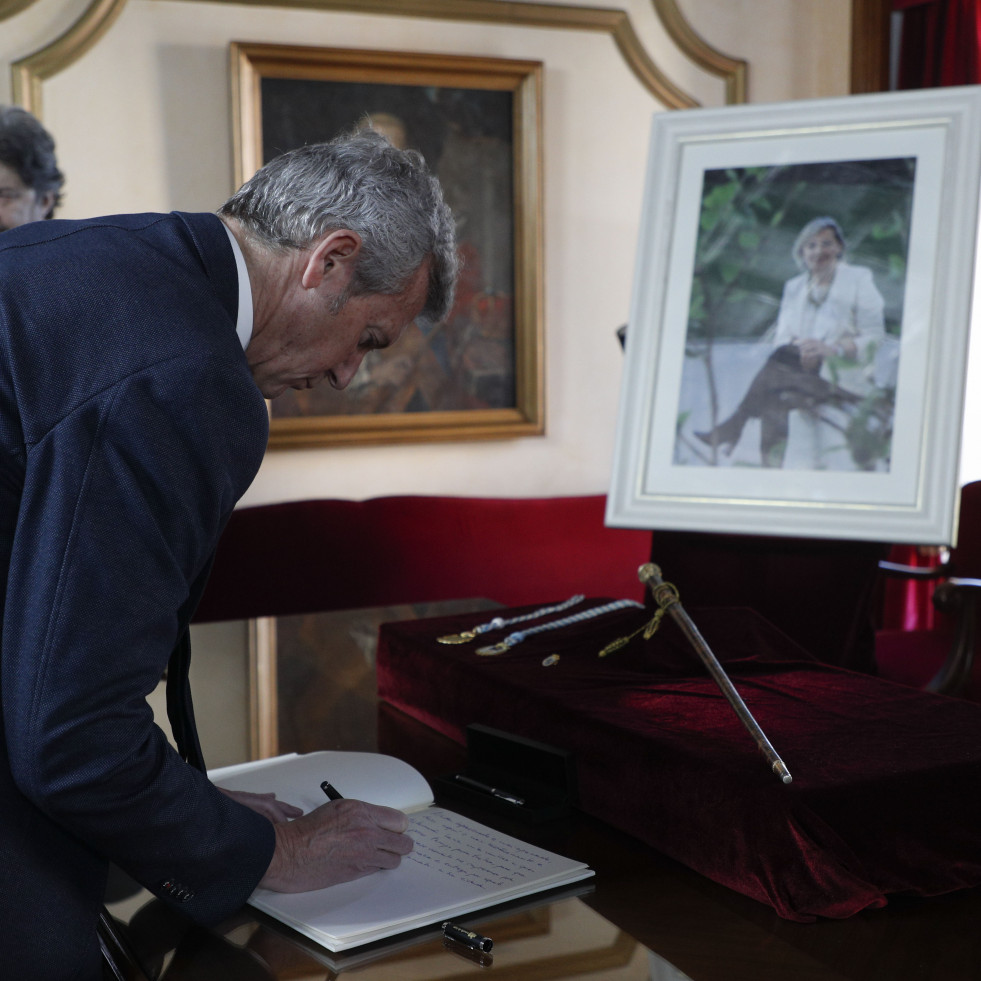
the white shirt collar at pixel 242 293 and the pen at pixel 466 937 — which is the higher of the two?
the white shirt collar at pixel 242 293

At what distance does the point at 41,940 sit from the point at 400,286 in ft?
2.58

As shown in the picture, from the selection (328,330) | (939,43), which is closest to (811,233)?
(328,330)

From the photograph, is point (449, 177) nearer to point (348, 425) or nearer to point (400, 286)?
point (348, 425)

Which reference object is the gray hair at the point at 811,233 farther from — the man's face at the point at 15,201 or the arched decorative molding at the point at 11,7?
the arched decorative molding at the point at 11,7

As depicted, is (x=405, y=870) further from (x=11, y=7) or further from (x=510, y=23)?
(x=510, y=23)

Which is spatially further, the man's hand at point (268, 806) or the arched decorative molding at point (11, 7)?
the arched decorative molding at point (11, 7)

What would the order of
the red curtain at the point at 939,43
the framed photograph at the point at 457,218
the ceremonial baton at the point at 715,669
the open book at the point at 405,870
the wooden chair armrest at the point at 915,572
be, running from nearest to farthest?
the open book at the point at 405,870 → the ceremonial baton at the point at 715,669 → the wooden chair armrest at the point at 915,572 → the framed photograph at the point at 457,218 → the red curtain at the point at 939,43

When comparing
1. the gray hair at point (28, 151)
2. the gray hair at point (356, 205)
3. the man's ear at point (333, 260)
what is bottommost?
the man's ear at point (333, 260)

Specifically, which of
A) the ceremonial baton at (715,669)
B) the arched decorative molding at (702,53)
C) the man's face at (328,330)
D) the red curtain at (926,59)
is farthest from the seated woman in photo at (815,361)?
the red curtain at (926,59)

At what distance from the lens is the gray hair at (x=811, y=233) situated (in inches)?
91.0

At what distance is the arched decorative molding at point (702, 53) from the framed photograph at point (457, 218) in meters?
0.67

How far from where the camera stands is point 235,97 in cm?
395

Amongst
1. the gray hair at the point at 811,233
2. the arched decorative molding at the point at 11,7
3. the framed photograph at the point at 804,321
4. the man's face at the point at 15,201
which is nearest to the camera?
the framed photograph at the point at 804,321

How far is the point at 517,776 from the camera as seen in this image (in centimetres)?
153
